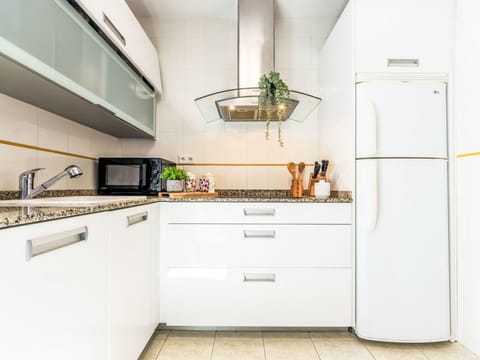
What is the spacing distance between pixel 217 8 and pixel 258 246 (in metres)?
1.88

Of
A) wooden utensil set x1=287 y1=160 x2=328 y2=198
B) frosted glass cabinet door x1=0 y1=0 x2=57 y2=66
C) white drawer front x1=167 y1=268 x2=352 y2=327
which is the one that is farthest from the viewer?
wooden utensil set x1=287 y1=160 x2=328 y2=198

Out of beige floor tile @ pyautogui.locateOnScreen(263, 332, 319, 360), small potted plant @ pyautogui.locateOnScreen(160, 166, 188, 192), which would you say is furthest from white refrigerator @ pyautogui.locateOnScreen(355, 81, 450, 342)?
small potted plant @ pyautogui.locateOnScreen(160, 166, 188, 192)

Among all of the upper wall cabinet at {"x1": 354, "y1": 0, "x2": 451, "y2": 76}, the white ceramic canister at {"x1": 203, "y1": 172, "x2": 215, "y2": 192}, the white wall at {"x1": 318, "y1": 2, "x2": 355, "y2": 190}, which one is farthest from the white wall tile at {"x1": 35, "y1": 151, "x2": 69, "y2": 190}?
the upper wall cabinet at {"x1": 354, "y1": 0, "x2": 451, "y2": 76}

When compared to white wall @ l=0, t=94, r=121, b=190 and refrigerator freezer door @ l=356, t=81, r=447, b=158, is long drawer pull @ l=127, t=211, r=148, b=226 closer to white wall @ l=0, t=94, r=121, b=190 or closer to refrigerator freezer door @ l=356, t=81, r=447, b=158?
white wall @ l=0, t=94, r=121, b=190

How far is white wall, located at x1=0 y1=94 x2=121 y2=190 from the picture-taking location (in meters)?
1.56

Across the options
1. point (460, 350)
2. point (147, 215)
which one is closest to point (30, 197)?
point (147, 215)

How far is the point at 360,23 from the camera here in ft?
6.61

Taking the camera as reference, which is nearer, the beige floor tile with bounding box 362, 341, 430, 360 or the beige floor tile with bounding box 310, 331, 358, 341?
the beige floor tile with bounding box 362, 341, 430, 360

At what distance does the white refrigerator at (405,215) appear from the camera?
1947mm

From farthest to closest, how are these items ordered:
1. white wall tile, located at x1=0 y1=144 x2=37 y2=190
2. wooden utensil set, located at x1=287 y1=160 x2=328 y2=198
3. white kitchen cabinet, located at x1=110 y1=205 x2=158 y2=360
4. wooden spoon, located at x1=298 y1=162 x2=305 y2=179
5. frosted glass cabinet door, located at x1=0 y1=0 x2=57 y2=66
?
wooden spoon, located at x1=298 y1=162 x2=305 y2=179 < wooden utensil set, located at x1=287 y1=160 x2=328 y2=198 < white wall tile, located at x1=0 y1=144 x2=37 y2=190 < white kitchen cabinet, located at x1=110 y1=205 x2=158 y2=360 < frosted glass cabinet door, located at x1=0 y1=0 x2=57 y2=66

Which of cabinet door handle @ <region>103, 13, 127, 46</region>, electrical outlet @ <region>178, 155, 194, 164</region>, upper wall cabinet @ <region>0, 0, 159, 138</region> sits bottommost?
electrical outlet @ <region>178, 155, 194, 164</region>

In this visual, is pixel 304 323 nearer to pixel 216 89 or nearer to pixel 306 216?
pixel 306 216

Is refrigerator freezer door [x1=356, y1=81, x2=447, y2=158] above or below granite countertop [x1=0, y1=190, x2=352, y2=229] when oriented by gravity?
above

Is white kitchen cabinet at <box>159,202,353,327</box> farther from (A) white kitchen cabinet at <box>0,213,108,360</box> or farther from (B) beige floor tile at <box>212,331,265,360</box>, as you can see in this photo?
(A) white kitchen cabinet at <box>0,213,108,360</box>
